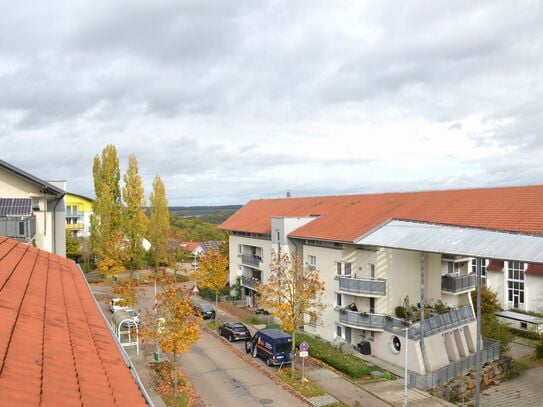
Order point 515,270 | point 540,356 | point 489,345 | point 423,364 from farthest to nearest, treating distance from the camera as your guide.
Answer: point 515,270 → point 540,356 → point 489,345 → point 423,364

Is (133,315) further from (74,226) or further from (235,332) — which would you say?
(74,226)

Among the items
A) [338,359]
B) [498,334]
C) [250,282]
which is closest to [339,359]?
[338,359]

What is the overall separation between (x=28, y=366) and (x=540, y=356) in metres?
35.6

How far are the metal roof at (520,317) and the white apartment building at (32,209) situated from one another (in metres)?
35.8

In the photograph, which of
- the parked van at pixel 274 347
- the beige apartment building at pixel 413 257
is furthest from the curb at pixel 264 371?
the beige apartment building at pixel 413 257

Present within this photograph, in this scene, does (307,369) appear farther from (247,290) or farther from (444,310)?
(247,290)

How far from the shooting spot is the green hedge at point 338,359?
26.0 meters

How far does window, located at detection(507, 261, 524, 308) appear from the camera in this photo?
44.6m

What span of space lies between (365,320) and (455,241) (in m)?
8.63

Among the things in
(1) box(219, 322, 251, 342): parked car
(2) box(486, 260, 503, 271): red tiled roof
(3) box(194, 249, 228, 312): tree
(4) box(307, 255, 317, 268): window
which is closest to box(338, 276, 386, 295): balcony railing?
(4) box(307, 255, 317, 268): window

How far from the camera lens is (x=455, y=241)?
77.4ft

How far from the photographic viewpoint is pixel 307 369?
1072 inches

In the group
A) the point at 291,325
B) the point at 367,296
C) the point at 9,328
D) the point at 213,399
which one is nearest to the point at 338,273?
the point at 367,296

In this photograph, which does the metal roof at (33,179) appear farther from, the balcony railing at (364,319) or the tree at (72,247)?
the tree at (72,247)
